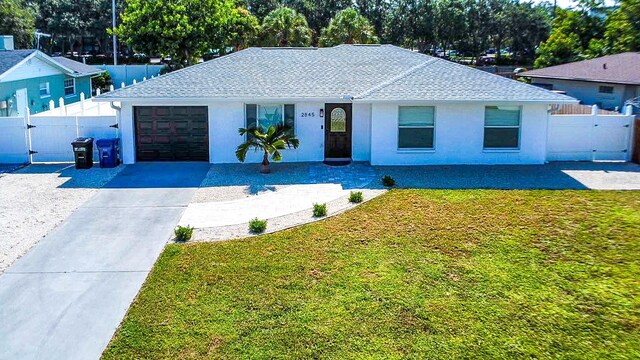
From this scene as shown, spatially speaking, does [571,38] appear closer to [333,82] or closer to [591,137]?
[591,137]

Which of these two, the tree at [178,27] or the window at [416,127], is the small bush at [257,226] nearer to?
the window at [416,127]

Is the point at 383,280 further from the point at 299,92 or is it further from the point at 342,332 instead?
the point at 299,92

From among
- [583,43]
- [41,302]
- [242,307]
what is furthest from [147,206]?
[583,43]

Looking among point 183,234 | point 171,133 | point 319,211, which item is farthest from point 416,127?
point 183,234

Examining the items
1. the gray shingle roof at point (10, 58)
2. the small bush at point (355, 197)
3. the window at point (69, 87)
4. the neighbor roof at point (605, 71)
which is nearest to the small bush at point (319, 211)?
the small bush at point (355, 197)

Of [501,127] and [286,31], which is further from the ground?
[286,31]
